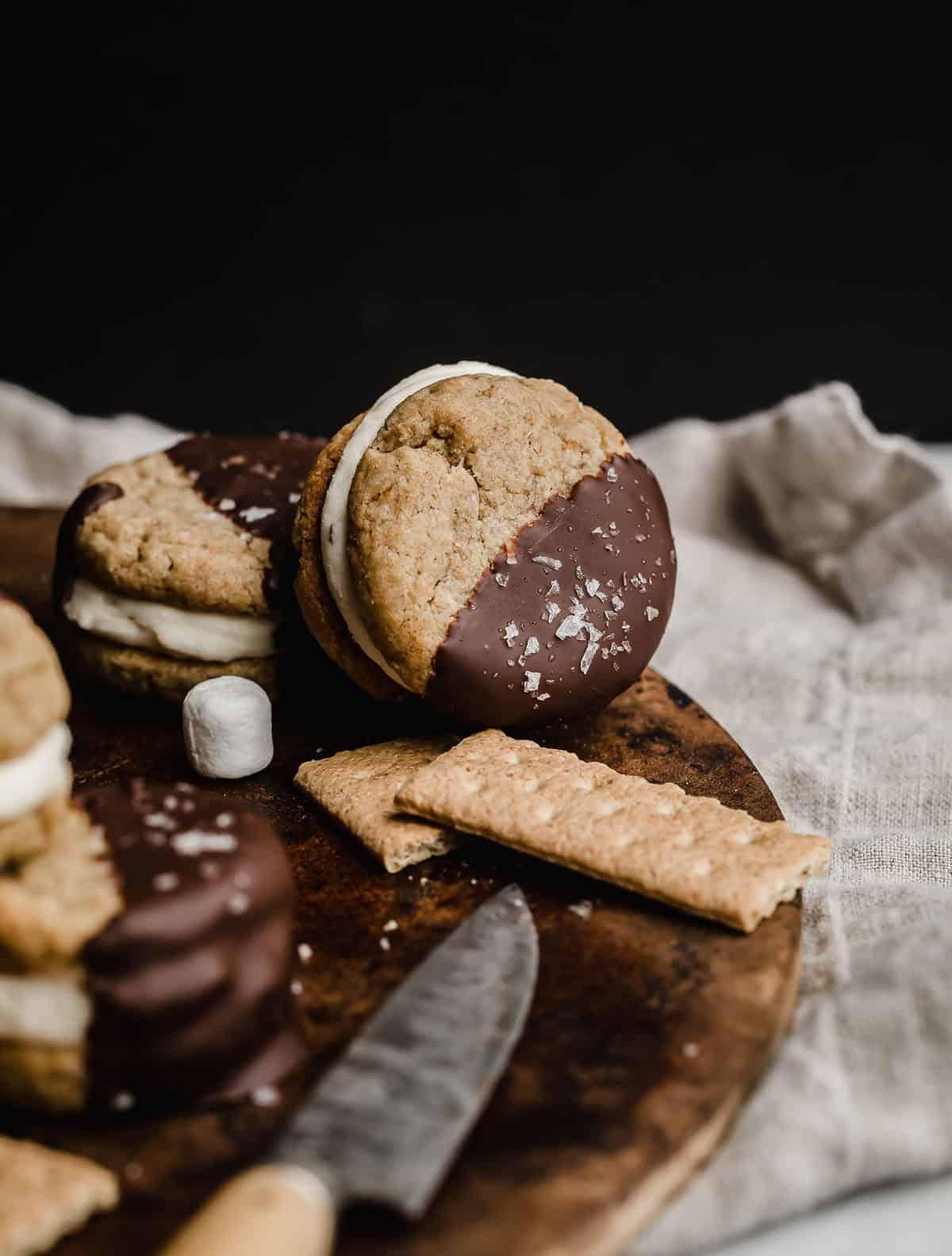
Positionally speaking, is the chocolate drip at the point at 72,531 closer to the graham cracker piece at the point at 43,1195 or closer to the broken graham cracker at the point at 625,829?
the broken graham cracker at the point at 625,829

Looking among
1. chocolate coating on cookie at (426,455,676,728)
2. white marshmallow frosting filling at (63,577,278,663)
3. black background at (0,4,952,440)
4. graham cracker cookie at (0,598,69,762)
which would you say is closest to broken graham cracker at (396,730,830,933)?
chocolate coating on cookie at (426,455,676,728)

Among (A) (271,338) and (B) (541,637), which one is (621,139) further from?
(B) (541,637)

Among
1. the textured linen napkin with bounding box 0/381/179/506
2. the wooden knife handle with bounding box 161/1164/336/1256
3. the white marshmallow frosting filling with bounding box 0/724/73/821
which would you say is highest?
the white marshmallow frosting filling with bounding box 0/724/73/821

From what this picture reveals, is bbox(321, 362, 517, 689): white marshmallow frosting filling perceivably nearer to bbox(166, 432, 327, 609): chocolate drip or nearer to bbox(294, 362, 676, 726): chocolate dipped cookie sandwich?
bbox(294, 362, 676, 726): chocolate dipped cookie sandwich

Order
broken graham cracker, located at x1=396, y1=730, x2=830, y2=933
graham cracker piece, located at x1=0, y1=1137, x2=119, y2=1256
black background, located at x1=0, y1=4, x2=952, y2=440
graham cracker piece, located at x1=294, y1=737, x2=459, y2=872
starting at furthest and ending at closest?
black background, located at x1=0, y1=4, x2=952, y2=440 → graham cracker piece, located at x1=294, y1=737, x2=459, y2=872 → broken graham cracker, located at x1=396, y1=730, x2=830, y2=933 → graham cracker piece, located at x1=0, y1=1137, x2=119, y2=1256

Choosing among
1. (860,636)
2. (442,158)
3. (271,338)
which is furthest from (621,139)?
(860,636)

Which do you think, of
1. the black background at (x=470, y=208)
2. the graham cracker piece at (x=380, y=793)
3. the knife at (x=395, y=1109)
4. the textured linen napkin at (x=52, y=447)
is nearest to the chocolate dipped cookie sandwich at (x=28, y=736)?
the knife at (x=395, y=1109)
